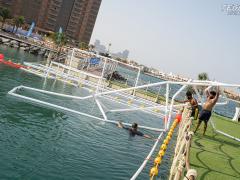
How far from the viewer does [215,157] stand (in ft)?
44.6

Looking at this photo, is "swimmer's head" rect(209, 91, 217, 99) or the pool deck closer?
the pool deck

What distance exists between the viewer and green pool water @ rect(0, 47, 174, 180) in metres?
9.57

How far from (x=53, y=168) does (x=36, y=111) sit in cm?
750

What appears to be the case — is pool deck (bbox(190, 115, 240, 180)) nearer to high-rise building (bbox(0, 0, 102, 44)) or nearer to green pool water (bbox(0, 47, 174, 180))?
green pool water (bbox(0, 47, 174, 180))

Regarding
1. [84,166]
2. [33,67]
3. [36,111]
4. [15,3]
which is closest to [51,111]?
[36,111]

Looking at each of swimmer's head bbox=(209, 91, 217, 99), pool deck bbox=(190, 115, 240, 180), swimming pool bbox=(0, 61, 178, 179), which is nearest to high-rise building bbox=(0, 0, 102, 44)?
swimming pool bbox=(0, 61, 178, 179)

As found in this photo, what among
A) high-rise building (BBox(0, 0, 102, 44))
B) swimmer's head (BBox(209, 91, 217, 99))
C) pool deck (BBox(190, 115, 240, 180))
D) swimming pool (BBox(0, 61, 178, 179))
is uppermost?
high-rise building (BBox(0, 0, 102, 44))

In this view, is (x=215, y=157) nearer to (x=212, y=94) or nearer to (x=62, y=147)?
(x=212, y=94)

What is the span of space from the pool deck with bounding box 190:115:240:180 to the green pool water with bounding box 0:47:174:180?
1.10 meters

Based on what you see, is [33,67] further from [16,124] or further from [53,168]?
[53,168]

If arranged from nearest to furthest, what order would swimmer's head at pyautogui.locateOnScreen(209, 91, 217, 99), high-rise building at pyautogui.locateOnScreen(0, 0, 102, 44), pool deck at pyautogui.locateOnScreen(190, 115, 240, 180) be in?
pool deck at pyautogui.locateOnScreen(190, 115, 240, 180) → swimmer's head at pyautogui.locateOnScreen(209, 91, 217, 99) → high-rise building at pyautogui.locateOnScreen(0, 0, 102, 44)

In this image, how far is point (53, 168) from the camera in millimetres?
9656

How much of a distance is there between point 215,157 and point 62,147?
596 centimetres

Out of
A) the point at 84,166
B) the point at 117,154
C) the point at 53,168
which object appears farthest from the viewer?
the point at 117,154
